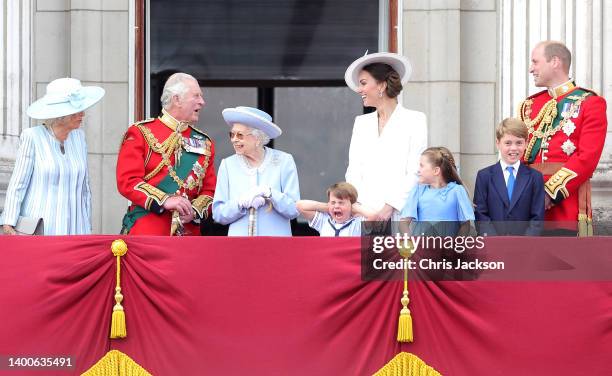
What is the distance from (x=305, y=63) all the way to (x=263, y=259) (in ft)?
17.5

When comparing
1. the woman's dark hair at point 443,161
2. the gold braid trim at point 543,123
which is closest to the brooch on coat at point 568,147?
the gold braid trim at point 543,123

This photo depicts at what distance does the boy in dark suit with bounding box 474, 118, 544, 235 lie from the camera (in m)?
8.70

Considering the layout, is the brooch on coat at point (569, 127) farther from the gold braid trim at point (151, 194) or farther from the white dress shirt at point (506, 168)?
the gold braid trim at point (151, 194)

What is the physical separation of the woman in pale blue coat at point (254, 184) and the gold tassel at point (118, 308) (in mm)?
1009

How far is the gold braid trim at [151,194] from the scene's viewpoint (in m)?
9.29

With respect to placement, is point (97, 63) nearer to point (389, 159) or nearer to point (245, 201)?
point (245, 201)

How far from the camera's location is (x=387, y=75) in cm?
921

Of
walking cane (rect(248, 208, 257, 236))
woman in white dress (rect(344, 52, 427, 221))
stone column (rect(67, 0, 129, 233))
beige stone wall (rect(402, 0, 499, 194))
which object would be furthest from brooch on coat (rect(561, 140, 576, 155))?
stone column (rect(67, 0, 129, 233))

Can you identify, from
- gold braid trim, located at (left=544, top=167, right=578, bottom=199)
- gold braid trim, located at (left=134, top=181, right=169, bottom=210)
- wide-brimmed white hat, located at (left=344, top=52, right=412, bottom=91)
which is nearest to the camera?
gold braid trim, located at (left=544, top=167, right=578, bottom=199)

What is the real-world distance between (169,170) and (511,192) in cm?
230

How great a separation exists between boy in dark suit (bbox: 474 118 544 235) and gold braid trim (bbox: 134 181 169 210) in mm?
2035

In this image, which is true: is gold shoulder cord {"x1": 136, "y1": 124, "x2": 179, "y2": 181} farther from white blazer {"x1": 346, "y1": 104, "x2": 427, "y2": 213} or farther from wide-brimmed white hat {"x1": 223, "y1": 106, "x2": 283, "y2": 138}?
white blazer {"x1": 346, "y1": 104, "x2": 427, "y2": 213}

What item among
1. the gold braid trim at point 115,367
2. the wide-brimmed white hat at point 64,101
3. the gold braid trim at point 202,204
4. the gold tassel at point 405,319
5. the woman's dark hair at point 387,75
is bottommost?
the gold braid trim at point 115,367

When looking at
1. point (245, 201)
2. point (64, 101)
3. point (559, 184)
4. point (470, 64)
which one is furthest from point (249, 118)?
point (470, 64)
